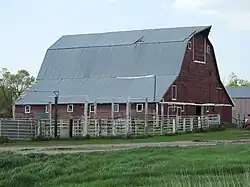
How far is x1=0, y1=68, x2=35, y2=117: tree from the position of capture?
4216 inches

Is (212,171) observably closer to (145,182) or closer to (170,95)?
(145,182)

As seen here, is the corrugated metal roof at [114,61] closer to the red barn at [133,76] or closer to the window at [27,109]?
the red barn at [133,76]

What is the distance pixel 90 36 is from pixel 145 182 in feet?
218

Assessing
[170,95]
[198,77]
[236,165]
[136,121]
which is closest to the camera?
[236,165]

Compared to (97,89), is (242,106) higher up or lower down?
lower down

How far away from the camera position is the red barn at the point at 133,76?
6762cm

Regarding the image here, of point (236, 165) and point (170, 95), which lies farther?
point (170, 95)

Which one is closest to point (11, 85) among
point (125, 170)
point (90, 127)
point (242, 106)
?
point (242, 106)

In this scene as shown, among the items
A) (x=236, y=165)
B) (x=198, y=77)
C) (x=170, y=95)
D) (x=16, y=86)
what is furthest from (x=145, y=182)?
(x=16, y=86)

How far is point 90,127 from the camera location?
5391 cm

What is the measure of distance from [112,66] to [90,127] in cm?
2114

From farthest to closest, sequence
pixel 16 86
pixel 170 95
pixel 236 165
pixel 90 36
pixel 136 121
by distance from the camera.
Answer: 1. pixel 16 86
2. pixel 90 36
3. pixel 170 95
4. pixel 136 121
5. pixel 236 165

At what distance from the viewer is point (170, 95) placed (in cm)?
6762

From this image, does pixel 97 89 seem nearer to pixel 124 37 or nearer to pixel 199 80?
pixel 124 37
